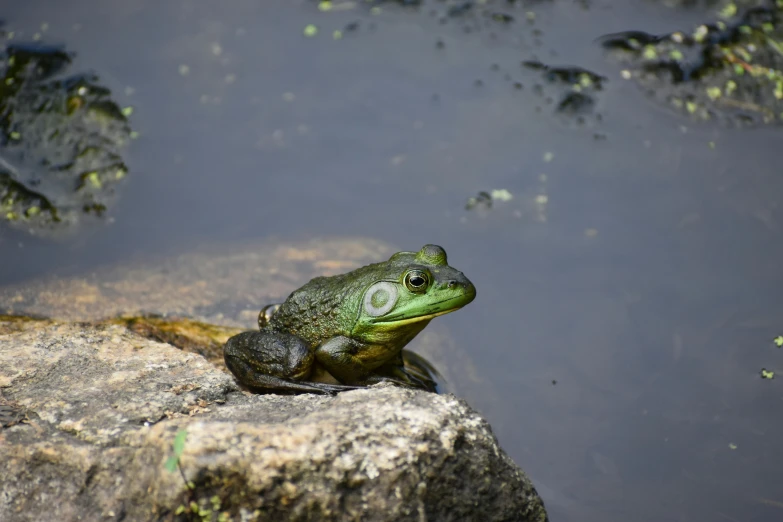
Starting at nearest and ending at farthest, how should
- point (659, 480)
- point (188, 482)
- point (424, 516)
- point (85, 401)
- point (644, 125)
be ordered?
1. point (188, 482)
2. point (424, 516)
3. point (85, 401)
4. point (659, 480)
5. point (644, 125)

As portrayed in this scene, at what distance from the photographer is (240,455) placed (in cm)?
242

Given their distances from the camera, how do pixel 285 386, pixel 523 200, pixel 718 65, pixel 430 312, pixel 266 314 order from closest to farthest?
pixel 285 386
pixel 430 312
pixel 266 314
pixel 523 200
pixel 718 65

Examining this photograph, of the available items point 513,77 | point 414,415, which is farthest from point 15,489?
point 513,77

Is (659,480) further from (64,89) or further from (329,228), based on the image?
(64,89)

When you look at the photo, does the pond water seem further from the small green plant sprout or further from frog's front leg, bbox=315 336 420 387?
the small green plant sprout

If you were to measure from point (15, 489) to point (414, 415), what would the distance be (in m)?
1.50

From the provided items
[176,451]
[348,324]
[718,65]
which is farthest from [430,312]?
[718,65]

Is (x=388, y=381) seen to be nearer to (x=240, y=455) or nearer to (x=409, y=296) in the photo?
(x=409, y=296)

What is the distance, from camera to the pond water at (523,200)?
13.8 feet

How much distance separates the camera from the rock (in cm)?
242

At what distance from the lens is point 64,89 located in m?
5.96

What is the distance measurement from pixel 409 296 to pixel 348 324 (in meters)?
0.34

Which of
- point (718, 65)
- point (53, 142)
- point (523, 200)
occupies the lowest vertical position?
point (523, 200)

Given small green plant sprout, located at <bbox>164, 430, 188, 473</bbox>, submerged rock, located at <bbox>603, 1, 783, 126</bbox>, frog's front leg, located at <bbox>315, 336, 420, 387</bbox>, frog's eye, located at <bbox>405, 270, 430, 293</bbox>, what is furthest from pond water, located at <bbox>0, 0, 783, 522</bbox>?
small green plant sprout, located at <bbox>164, 430, 188, 473</bbox>
